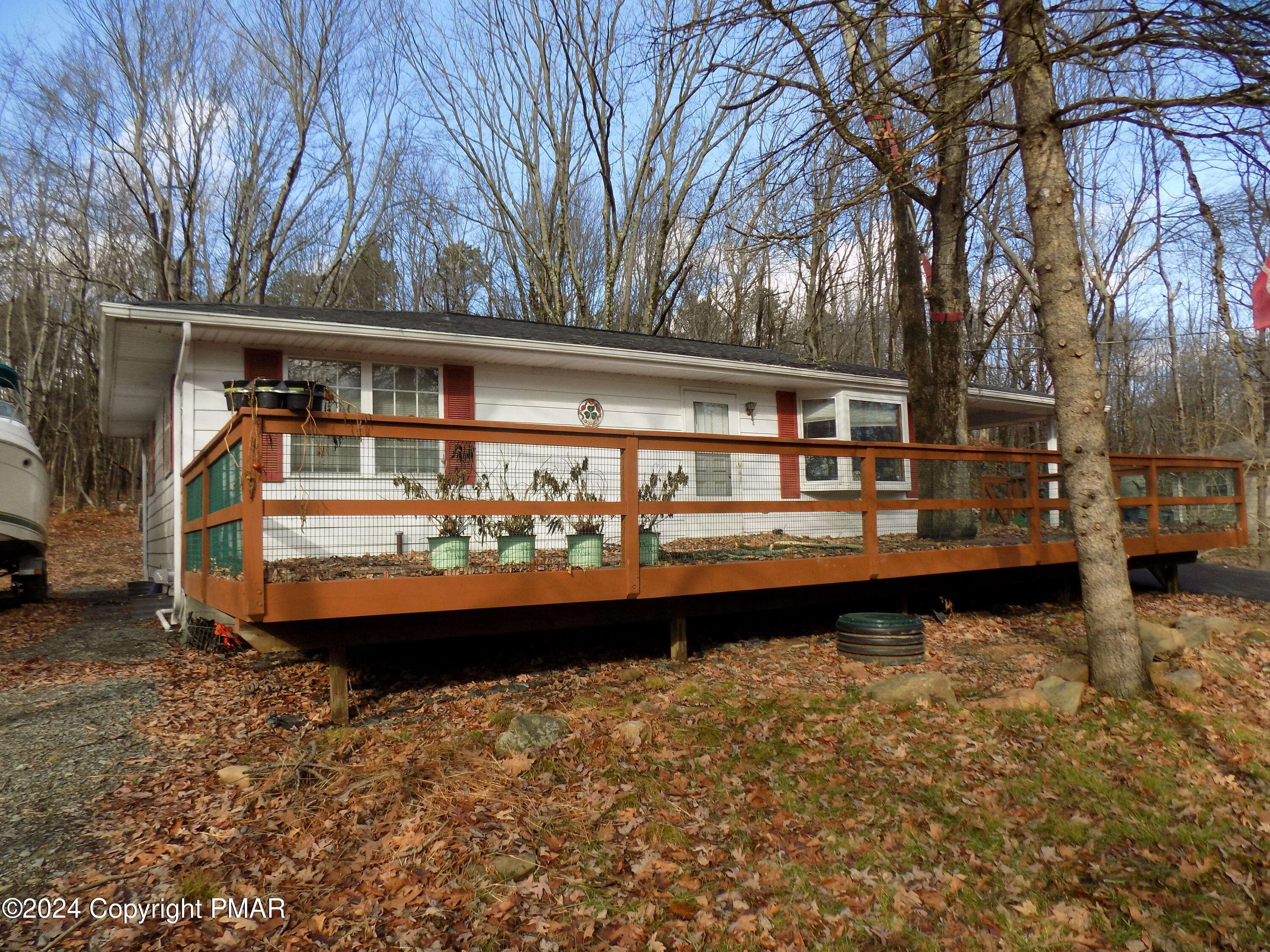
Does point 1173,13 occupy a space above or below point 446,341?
above

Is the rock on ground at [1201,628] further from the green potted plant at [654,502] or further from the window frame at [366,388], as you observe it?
the window frame at [366,388]

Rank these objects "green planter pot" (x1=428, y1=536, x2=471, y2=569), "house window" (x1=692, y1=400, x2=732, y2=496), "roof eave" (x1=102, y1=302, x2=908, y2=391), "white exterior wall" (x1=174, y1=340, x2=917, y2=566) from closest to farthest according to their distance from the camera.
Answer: "green planter pot" (x1=428, y1=536, x2=471, y2=569)
"white exterior wall" (x1=174, y1=340, x2=917, y2=566)
"roof eave" (x1=102, y1=302, x2=908, y2=391)
"house window" (x1=692, y1=400, x2=732, y2=496)

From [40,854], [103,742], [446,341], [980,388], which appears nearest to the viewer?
[40,854]

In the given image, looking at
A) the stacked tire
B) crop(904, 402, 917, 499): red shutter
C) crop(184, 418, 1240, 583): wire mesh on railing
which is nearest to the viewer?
crop(184, 418, 1240, 583): wire mesh on railing

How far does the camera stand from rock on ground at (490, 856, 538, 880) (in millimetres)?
2902

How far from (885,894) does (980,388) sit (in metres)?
12.1

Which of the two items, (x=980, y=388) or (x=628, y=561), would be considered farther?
(x=980, y=388)

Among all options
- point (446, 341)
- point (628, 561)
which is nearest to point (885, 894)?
point (628, 561)

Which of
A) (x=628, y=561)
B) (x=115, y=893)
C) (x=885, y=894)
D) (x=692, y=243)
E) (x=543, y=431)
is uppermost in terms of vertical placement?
(x=692, y=243)

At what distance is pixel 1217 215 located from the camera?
31.4 feet

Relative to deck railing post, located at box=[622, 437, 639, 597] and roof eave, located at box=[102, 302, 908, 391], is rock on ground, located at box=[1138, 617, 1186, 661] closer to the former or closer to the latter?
deck railing post, located at box=[622, 437, 639, 597]

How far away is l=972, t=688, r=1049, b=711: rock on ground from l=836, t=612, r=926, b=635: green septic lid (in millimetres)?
895

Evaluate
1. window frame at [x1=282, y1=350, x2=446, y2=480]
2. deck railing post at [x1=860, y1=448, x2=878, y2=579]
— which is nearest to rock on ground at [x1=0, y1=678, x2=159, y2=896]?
window frame at [x1=282, y1=350, x2=446, y2=480]

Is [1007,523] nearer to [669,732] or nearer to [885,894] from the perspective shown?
[669,732]
